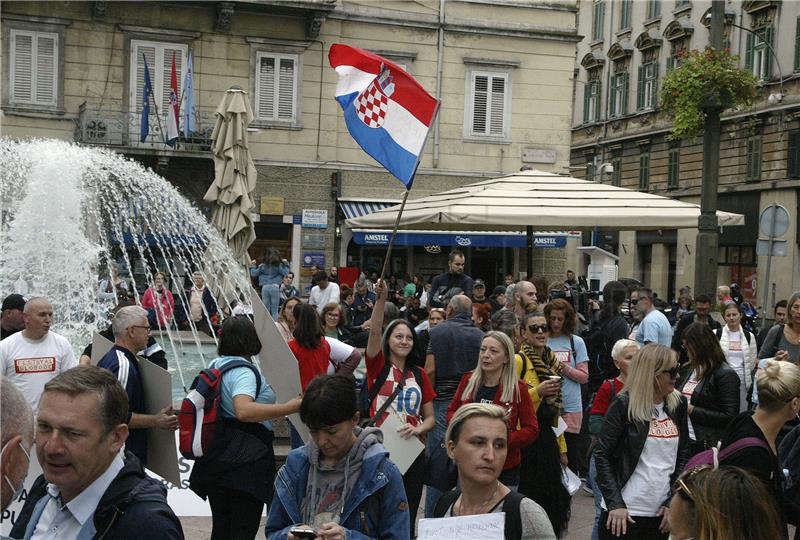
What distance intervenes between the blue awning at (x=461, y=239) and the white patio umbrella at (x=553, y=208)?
44.0 ft

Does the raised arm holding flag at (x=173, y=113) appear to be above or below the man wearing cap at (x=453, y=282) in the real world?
above

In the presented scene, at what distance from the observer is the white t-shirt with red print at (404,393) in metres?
6.40

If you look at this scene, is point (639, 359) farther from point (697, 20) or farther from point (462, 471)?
point (697, 20)

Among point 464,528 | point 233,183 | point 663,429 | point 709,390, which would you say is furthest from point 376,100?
point 233,183

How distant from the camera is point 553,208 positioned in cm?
1173

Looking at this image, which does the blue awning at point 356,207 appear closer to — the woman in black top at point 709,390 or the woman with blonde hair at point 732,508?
the woman in black top at point 709,390

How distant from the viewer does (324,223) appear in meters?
26.0

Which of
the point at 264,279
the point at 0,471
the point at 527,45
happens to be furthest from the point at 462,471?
the point at 527,45

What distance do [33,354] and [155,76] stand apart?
18989 mm

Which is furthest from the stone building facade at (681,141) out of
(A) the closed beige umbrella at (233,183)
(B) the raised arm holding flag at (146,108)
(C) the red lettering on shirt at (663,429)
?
(C) the red lettering on shirt at (663,429)

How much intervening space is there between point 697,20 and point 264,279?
25.9 meters

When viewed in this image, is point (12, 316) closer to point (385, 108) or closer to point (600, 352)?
point (385, 108)

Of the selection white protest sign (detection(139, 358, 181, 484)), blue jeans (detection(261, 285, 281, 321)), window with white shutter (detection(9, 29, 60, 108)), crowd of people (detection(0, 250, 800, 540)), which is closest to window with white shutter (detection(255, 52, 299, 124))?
window with white shutter (detection(9, 29, 60, 108))

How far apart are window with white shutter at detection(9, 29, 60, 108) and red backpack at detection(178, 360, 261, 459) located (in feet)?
68.5
